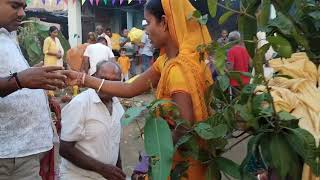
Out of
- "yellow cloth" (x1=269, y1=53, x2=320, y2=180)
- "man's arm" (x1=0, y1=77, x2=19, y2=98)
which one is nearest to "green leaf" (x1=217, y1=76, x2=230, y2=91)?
"yellow cloth" (x1=269, y1=53, x2=320, y2=180)

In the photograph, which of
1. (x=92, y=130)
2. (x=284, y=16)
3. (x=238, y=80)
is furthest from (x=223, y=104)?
(x=92, y=130)

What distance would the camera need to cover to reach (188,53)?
1960 mm

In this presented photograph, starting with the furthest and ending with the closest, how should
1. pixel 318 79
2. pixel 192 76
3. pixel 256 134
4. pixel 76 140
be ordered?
pixel 76 140
pixel 192 76
pixel 318 79
pixel 256 134

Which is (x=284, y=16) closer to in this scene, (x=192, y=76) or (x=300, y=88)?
(x=300, y=88)

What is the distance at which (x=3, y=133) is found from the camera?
94.2 inches

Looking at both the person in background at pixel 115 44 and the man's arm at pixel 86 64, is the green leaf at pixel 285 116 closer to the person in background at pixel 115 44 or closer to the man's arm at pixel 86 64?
A: the man's arm at pixel 86 64

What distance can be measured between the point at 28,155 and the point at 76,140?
11.8 inches

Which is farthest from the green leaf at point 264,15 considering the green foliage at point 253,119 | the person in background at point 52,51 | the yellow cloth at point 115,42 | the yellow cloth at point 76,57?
the yellow cloth at point 115,42

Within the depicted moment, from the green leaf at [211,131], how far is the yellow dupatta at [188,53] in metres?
0.30

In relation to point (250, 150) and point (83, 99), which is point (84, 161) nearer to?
point (83, 99)

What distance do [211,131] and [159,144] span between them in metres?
0.18

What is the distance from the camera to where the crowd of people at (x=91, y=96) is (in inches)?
76.4

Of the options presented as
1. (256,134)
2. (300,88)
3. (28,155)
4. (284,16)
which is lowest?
(28,155)

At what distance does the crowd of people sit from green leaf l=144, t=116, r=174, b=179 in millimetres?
186
